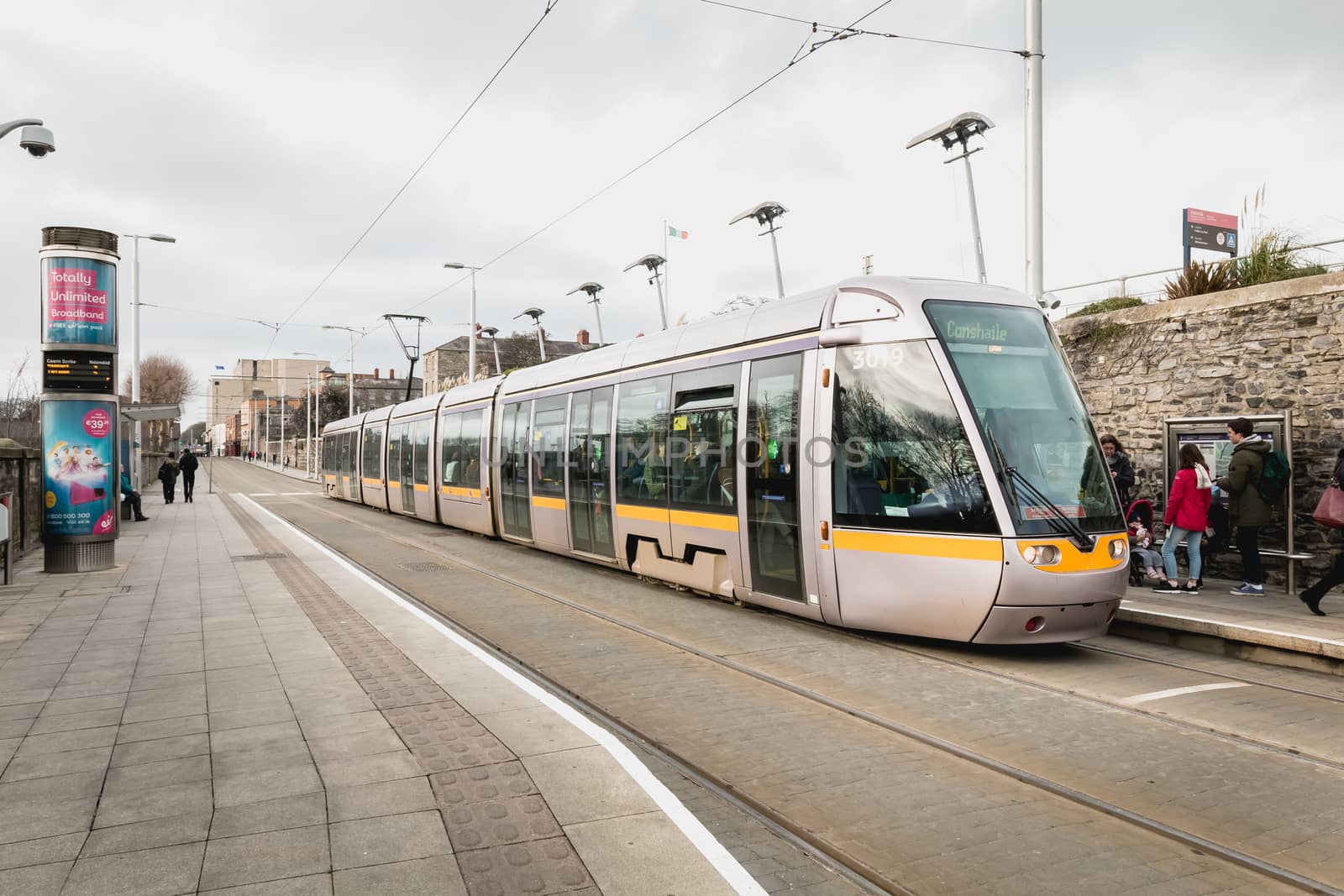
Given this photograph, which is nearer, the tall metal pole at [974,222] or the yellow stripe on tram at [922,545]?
the yellow stripe on tram at [922,545]

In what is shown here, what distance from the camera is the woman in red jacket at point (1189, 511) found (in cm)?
1009

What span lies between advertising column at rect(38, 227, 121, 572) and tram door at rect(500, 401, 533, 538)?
19.3 ft

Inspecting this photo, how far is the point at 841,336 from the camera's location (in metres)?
8.07

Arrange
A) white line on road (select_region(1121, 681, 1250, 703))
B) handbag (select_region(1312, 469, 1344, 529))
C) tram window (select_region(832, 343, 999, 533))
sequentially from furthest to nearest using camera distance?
1. handbag (select_region(1312, 469, 1344, 529))
2. tram window (select_region(832, 343, 999, 533))
3. white line on road (select_region(1121, 681, 1250, 703))

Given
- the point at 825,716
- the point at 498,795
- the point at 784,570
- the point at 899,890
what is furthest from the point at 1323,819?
the point at 784,570

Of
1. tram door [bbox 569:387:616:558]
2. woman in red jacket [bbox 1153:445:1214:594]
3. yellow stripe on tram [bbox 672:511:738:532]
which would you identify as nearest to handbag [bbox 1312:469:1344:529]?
woman in red jacket [bbox 1153:445:1214:594]

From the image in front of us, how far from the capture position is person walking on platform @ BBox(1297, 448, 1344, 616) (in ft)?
27.0

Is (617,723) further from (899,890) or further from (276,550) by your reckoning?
(276,550)

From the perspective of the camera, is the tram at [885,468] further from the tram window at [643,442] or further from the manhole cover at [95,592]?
the manhole cover at [95,592]

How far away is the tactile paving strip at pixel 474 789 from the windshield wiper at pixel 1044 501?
171 inches

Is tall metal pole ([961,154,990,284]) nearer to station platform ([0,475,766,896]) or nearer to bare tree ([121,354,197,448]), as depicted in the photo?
station platform ([0,475,766,896])

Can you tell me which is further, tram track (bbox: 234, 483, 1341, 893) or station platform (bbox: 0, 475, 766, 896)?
tram track (bbox: 234, 483, 1341, 893)

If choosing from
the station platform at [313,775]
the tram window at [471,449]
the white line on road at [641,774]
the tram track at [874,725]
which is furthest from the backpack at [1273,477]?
the tram window at [471,449]

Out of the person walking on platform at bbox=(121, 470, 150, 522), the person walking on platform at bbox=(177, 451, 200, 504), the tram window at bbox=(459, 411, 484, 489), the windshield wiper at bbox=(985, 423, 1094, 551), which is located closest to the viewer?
the windshield wiper at bbox=(985, 423, 1094, 551)
